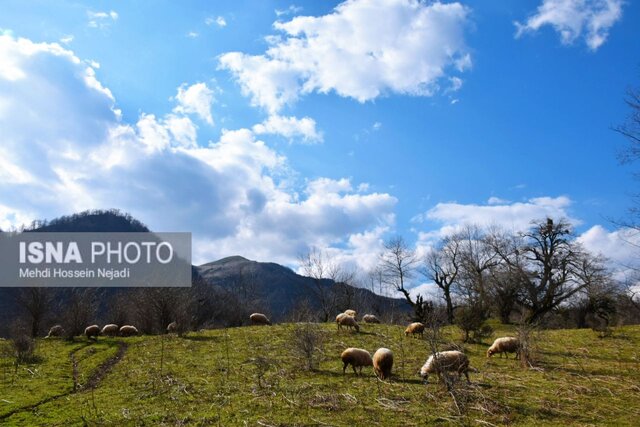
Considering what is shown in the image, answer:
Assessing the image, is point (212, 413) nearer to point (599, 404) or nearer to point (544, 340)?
point (599, 404)

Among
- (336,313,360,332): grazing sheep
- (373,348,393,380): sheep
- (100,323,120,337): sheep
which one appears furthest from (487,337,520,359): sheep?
(100,323,120,337): sheep

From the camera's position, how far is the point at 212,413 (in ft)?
43.1

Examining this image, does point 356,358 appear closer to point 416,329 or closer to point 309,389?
point 309,389

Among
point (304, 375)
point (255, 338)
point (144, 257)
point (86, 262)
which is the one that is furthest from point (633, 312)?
point (86, 262)

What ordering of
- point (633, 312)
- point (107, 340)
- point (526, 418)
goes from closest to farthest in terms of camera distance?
point (526, 418)
point (107, 340)
point (633, 312)

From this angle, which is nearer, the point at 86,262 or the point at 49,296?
the point at 49,296

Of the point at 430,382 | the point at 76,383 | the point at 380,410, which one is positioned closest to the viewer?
the point at 380,410

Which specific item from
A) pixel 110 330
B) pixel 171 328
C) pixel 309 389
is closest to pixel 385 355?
pixel 309 389

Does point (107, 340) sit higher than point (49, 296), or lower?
lower

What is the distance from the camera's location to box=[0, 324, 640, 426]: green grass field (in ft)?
39.9

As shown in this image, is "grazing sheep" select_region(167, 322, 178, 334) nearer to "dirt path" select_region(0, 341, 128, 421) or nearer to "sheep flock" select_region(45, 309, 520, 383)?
"sheep flock" select_region(45, 309, 520, 383)

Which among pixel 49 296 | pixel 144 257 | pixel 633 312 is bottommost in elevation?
pixel 633 312

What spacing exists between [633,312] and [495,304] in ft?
82.3

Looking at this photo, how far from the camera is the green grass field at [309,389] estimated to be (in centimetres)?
→ 1216
